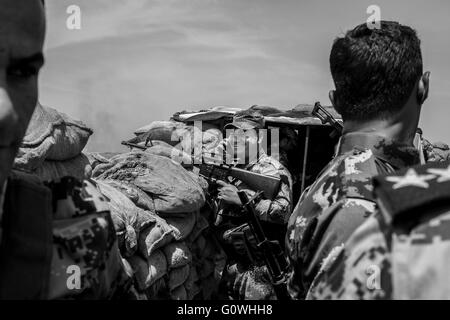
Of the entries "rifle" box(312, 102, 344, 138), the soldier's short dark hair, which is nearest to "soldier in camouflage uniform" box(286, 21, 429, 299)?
the soldier's short dark hair

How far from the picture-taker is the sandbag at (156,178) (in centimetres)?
444

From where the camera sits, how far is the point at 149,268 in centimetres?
400

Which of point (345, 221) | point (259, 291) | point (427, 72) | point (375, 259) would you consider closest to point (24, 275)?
point (375, 259)

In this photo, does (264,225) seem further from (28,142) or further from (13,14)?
(13,14)

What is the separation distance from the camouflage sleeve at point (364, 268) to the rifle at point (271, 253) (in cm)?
338

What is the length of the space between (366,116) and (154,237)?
2373 millimetres

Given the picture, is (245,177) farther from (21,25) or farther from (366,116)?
(21,25)

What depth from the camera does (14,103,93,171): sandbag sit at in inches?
127

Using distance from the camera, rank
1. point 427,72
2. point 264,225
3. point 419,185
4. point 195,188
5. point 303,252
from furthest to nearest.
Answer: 1. point 264,225
2. point 195,188
3. point 427,72
4. point 303,252
5. point 419,185

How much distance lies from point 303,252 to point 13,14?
3.75 feet

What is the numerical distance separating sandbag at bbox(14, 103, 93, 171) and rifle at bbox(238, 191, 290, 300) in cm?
163

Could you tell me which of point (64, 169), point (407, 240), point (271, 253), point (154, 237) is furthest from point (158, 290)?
point (407, 240)

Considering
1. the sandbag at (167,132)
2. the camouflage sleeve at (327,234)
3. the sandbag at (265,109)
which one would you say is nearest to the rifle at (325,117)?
the sandbag at (265,109)

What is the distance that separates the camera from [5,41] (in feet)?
3.25
